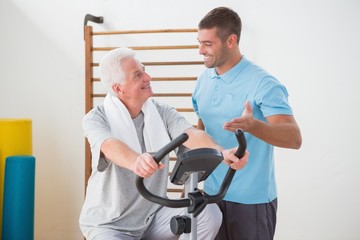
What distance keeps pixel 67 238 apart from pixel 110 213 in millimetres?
2184

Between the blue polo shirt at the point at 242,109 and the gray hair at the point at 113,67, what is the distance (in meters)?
0.45

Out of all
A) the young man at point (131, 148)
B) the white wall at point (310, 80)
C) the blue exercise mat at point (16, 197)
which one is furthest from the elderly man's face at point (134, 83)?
the white wall at point (310, 80)

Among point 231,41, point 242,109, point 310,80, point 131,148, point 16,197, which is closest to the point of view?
point 131,148

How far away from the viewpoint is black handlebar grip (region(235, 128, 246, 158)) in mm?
1473

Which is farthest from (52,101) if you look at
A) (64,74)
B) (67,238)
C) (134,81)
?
(134,81)

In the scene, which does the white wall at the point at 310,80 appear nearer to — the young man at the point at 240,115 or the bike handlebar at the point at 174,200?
the young man at the point at 240,115

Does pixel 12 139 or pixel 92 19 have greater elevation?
pixel 92 19

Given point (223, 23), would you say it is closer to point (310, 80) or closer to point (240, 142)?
point (240, 142)

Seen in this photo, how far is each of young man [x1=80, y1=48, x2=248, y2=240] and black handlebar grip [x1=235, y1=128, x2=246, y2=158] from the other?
0.49 m

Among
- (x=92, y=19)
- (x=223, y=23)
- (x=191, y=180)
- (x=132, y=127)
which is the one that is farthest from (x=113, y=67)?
(x=92, y=19)

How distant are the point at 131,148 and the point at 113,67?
391 mm

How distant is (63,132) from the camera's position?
13.4 ft

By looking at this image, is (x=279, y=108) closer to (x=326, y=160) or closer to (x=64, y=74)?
(x=326, y=160)

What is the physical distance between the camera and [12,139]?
11.6 feet
